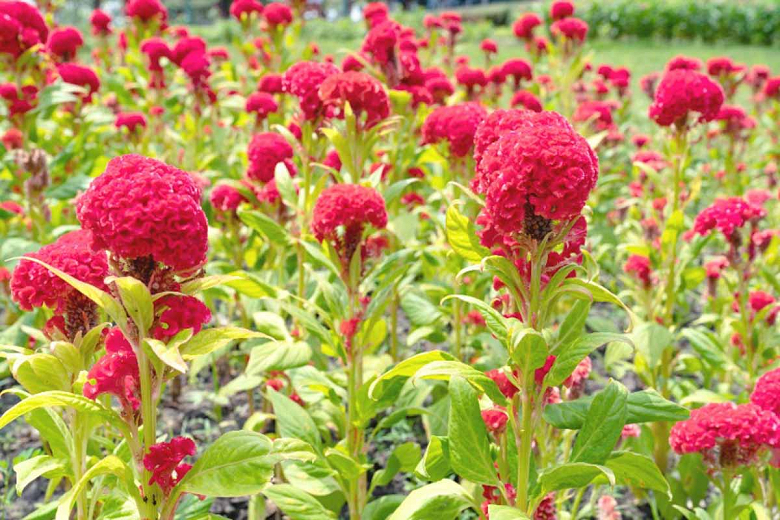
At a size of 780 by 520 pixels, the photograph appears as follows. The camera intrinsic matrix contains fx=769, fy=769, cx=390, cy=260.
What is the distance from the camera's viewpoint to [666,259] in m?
3.48

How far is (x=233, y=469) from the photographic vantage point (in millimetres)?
1736

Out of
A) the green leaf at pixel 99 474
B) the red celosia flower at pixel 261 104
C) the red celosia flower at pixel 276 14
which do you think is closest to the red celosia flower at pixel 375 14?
the red celosia flower at pixel 276 14

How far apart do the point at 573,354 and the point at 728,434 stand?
733mm

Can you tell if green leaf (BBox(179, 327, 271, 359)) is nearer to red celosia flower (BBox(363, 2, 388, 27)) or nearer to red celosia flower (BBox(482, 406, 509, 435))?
Result: red celosia flower (BBox(482, 406, 509, 435))

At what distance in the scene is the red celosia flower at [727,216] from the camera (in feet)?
10.5

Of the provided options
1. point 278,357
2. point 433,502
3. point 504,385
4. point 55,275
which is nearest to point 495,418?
point 504,385

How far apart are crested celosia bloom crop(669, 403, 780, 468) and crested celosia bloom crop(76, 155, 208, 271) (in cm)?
157

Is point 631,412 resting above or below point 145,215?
below

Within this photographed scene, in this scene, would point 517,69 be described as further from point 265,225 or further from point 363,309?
point 363,309

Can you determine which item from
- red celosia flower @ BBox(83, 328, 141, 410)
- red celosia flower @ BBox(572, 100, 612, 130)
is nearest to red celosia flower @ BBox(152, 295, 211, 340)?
red celosia flower @ BBox(83, 328, 141, 410)

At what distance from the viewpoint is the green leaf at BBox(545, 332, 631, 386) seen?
5.92 feet

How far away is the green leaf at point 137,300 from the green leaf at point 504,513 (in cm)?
87

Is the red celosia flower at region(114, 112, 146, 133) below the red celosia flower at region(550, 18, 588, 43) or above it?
below

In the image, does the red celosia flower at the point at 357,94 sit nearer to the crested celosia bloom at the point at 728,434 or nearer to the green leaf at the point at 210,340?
the green leaf at the point at 210,340
